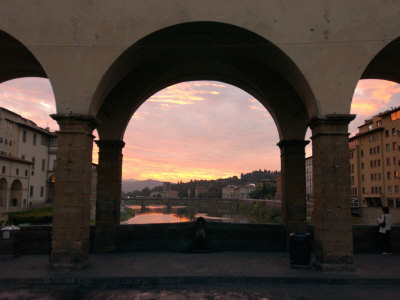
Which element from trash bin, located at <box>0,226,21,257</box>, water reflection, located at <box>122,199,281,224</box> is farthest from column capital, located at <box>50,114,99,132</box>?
water reflection, located at <box>122,199,281,224</box>

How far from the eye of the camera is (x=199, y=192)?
578 feet

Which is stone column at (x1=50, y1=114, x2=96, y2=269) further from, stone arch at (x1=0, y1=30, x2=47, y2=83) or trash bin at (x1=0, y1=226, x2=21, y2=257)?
stone arch at (x1=0, y1=30, x2=47, y2=83)

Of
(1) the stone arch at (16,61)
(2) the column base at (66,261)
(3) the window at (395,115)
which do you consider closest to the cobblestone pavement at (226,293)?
(2) the column base at (66,261)

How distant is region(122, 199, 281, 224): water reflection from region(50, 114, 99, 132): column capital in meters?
37.5

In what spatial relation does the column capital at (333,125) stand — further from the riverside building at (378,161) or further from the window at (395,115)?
the window at (395,115)

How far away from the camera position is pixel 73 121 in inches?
324

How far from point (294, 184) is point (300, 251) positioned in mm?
3714

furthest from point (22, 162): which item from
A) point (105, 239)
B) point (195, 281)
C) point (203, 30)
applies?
point (195, 281)

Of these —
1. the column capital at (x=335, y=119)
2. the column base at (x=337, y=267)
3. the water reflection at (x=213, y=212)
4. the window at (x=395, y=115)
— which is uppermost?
the window at (x=395, y=115)

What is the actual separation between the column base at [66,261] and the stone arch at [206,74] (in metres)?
4.19

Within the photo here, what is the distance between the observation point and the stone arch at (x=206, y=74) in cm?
934

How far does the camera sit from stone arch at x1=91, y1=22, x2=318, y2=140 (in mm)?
9344

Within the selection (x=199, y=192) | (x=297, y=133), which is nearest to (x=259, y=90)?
(x=297, y=133)

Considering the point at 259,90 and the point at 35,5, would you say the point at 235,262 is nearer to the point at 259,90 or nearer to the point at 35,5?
the point at 259,90
